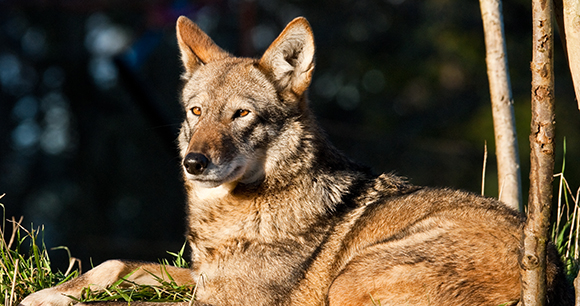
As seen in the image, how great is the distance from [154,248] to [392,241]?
12122 mm

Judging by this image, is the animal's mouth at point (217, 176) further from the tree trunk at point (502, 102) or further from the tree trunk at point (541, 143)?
the tree trunk at point (502, 102)

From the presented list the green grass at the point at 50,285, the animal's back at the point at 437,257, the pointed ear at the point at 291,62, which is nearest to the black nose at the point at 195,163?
the green grass at the point at 50,285

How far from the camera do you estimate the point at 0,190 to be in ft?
55.9

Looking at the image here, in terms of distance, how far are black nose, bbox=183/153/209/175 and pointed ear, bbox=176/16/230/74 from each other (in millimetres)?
1158

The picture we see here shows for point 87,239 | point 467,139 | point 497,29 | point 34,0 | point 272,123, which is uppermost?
point 34,0

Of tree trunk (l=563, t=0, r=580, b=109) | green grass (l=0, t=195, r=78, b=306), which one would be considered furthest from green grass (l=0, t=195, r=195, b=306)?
tree trunk (l=563, t=0, r=580, b=109)

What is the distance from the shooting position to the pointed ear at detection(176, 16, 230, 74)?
4.73 m

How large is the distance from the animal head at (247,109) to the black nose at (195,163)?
1cm

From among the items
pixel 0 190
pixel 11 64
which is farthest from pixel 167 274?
pixel 11 64

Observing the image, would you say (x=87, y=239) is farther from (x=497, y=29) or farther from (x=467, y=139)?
(x=497, y=29)

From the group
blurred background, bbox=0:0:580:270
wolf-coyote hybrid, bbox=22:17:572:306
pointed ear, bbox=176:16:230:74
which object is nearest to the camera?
wolf-coyote hybrid, bbox=22:17:572:306

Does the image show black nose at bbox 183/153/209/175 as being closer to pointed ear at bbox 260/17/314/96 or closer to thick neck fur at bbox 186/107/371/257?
thick neck fur at bbox 186/107/371/257

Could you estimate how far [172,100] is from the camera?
61.3 feet

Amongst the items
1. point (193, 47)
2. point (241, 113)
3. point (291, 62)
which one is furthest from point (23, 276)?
point (291, 62)
